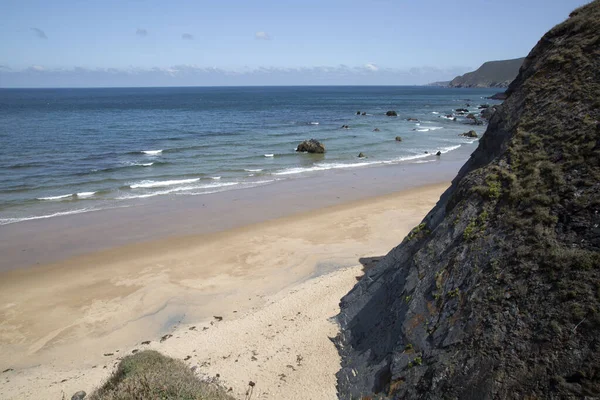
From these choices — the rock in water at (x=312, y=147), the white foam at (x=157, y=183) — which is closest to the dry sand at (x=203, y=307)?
the white foam at (x=157, y=183)

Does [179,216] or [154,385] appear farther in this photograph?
[179,216]

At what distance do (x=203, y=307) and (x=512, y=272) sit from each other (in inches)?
343

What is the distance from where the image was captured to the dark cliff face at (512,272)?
5594 mm

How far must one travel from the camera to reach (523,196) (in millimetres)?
7473

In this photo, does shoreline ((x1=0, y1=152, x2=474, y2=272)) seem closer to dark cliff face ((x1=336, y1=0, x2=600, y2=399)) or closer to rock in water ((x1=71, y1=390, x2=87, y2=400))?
rock in water ((x1=71, y1=390, x2=87, y2=400))

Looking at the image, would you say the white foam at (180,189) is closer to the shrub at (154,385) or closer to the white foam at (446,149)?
the shrub at (154,385)

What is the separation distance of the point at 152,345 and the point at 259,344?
2.82 metres

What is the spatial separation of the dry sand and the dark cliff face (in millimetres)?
1382

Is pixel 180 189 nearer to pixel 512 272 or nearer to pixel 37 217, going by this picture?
pixel 37 217

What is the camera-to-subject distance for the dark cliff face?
559cm

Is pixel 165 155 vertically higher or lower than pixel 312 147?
lower

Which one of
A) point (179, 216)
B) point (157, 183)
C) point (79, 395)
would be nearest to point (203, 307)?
point (79, 395)

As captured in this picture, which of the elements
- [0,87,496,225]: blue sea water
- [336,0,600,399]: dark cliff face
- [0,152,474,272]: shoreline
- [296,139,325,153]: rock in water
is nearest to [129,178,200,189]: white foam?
[0,87,496,225]: blue sea water

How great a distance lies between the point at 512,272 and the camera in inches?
260
